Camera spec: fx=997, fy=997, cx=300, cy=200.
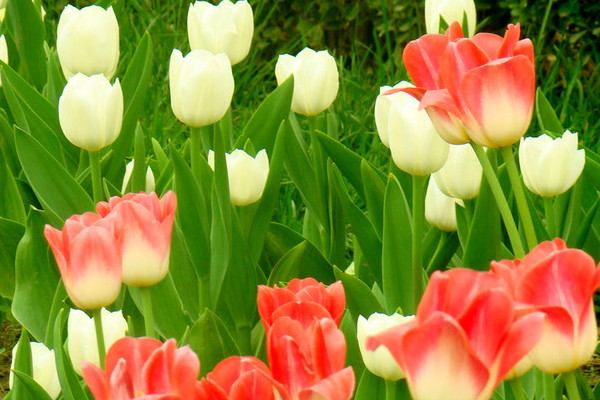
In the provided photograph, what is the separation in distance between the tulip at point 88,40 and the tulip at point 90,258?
2.22 feet

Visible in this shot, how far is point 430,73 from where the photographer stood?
93 centimetres

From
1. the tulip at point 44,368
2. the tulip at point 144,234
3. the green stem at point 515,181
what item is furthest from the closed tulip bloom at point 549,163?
the tulip at point 44,368

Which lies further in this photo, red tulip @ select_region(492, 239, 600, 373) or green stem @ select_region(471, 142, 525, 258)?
green stem @ select_region(471, 142, 525, 258)

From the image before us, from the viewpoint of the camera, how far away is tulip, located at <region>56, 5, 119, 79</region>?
4.97 ft

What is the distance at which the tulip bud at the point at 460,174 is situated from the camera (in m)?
1.26

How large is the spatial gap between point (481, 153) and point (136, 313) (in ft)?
2.25

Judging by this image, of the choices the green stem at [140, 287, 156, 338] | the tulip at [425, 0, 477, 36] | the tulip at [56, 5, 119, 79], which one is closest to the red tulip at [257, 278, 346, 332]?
the green stem at [140, 287, 156, 338]

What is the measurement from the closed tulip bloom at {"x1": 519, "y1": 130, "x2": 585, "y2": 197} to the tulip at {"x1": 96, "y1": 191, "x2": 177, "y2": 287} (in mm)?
485

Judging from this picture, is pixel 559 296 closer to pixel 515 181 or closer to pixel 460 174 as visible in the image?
pixel 515 181

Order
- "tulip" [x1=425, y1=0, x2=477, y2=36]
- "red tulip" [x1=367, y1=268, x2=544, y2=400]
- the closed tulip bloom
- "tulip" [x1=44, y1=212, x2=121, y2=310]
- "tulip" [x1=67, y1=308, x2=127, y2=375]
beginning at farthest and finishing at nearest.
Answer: "tulip" [x1=425, y1=0, x2=477, y2=36]
the closed tulip bloom
"tulip" [x1=67, y1=308, x2=127, y2=375]
"tulip" [x1=44, y1=212, x2=121, y2=310]
"red tulip" [x1=367, y1=268, x2=544, y2=400]

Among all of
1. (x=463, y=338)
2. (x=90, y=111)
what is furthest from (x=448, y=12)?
(x=463, y=338)

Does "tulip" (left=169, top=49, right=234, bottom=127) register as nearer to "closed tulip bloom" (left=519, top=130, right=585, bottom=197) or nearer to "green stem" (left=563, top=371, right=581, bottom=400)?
"closed tulip bloom" (left=519, top=130, right=585, bottom=197)

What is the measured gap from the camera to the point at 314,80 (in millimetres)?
1522

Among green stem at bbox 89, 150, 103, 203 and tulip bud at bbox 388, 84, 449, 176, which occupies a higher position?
tulip bud at bbox 388, 84, 449, 176
